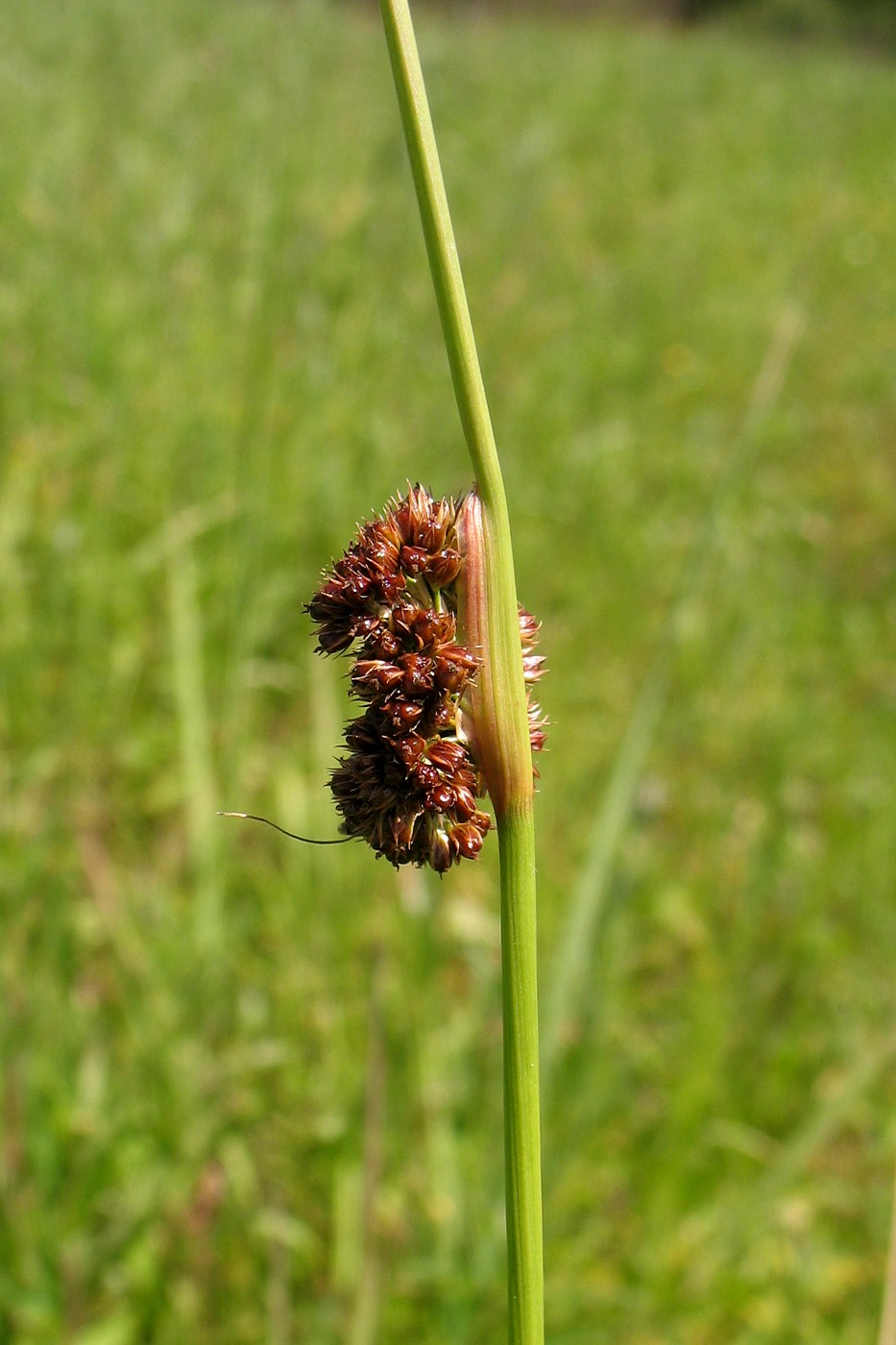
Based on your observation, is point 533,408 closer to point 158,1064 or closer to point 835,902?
point 835,902

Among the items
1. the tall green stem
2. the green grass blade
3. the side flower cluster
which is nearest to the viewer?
the tall green stem

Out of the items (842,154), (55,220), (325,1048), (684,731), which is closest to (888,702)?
(684,731)

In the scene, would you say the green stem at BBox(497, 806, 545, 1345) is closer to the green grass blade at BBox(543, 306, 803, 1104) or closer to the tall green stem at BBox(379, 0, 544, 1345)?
the tall green stem at BBox(379, 0, 544, 1345)

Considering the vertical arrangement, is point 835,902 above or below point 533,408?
below

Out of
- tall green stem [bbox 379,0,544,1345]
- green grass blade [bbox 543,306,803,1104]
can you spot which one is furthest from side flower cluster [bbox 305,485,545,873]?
green grass blade [bbox 543,306,803,1104]

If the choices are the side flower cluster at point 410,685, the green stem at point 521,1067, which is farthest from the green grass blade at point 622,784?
the green stem at point 521,1067

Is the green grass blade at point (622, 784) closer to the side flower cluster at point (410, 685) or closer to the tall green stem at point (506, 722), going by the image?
the side flower cluster at point (410, 685)

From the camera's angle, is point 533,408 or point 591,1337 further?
point 533,408

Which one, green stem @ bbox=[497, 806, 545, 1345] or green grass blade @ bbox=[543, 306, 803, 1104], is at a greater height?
green grass blade @ bbox=[543, 306, 803, 1104]
